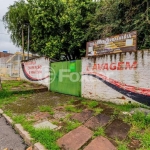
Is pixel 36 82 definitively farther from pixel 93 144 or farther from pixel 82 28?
pixel 93 144

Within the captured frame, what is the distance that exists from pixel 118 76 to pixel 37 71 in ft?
20.8

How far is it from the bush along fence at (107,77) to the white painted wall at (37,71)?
0.25m

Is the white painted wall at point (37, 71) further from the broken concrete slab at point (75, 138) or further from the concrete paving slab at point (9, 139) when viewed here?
the broken concrete slab at point (75, 138)

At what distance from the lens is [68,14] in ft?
36.5

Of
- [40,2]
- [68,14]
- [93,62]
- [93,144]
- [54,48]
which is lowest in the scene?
[93,144]

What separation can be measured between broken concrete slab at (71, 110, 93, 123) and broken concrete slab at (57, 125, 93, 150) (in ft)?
1.80

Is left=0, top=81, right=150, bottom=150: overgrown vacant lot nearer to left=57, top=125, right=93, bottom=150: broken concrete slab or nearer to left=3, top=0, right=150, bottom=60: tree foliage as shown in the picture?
left=57, top=125, right=93, bottom=150: broken concrete slab

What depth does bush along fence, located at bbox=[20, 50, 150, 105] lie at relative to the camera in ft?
15.6

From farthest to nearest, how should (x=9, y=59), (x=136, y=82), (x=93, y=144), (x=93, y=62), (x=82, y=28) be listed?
(x=9, y=59) → (x=82, y=28) → (x=93, y=62) → (x=136, y=82) → (x=93, y=144)

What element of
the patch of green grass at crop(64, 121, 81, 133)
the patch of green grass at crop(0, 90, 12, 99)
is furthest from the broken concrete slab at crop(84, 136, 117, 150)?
the patch of green grass at crop(0, 90, 12, 99)

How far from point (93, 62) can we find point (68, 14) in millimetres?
6394

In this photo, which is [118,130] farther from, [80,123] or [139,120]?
[80,123]

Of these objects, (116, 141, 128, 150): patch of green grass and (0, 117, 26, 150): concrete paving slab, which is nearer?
(116, 141, 128, 150): patch of green grass

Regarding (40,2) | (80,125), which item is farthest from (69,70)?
(40,2)
